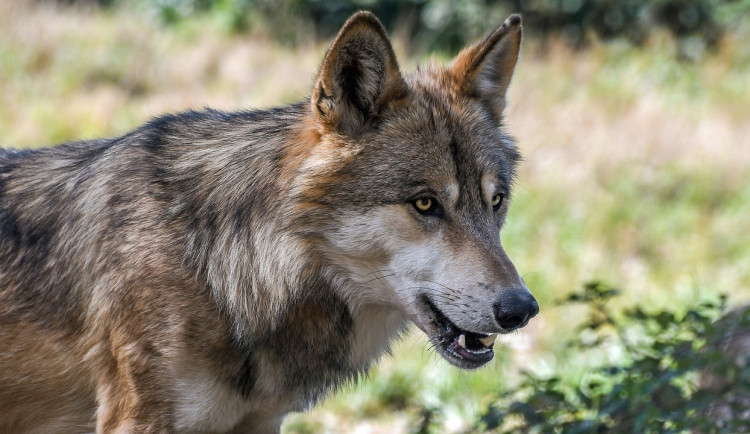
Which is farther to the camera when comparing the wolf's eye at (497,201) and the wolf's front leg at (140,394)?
the wolf's eye at (497,201)

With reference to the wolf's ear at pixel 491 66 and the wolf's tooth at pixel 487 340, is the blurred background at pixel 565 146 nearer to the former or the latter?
the wolf's tooth at pixel 487 340

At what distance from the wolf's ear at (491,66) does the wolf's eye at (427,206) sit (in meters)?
0.60

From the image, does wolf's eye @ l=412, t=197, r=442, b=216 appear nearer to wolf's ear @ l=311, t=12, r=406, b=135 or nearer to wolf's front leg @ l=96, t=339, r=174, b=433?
wolf's ear @ l=311, t=12, r=406, b=135

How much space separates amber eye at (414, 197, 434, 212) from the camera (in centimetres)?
313

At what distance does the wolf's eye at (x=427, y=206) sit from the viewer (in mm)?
3131

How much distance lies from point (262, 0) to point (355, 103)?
12.6 meters

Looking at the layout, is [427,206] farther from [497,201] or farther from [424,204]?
[497,201]

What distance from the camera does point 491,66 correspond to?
3582 millimetres

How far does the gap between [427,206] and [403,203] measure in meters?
0.09

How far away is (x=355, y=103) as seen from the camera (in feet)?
10.6

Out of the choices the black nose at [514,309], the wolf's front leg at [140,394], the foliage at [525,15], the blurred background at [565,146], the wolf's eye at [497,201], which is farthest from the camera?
the foliage at [525,15]

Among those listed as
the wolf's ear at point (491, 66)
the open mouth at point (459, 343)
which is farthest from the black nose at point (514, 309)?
the wolf's ear at point (491, 66)

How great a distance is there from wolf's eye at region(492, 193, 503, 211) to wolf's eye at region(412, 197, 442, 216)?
11.6 inches

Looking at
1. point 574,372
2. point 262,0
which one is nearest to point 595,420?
point 574,372
